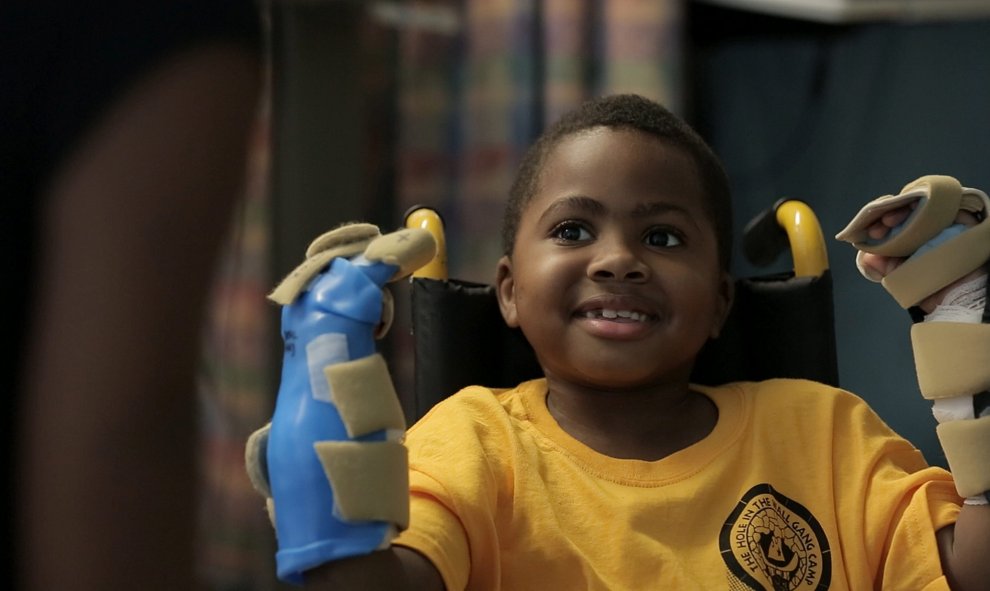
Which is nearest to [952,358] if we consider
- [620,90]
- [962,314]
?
[962,314]

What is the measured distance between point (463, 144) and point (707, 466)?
144 cm

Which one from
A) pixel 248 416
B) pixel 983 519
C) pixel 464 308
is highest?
pixel 464 308

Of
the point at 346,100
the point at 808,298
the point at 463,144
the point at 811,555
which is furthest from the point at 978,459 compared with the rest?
the point at 463,144

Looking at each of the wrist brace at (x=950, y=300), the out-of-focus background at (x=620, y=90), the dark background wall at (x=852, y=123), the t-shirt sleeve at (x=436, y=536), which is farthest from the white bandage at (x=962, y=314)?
the dark background wall at (x=852, y=123)

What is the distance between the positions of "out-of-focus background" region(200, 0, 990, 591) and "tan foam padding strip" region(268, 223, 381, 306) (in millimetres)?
1063

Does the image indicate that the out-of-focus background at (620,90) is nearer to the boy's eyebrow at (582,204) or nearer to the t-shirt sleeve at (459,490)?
the boy's eyebrow at (582,204)

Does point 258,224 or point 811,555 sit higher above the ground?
point 258,224

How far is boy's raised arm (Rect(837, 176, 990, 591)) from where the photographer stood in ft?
3.61

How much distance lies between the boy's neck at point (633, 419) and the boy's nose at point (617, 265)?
0.14 m

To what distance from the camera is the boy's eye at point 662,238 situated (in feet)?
4.26

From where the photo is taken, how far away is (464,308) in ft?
4.69

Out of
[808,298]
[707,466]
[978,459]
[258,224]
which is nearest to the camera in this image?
[978,459]

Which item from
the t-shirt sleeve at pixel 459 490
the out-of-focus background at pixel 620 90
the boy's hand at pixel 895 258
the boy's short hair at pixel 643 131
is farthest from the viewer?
the out-of-focus background at pixel 620 90

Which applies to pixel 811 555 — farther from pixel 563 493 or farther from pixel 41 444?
pixel 41 444
